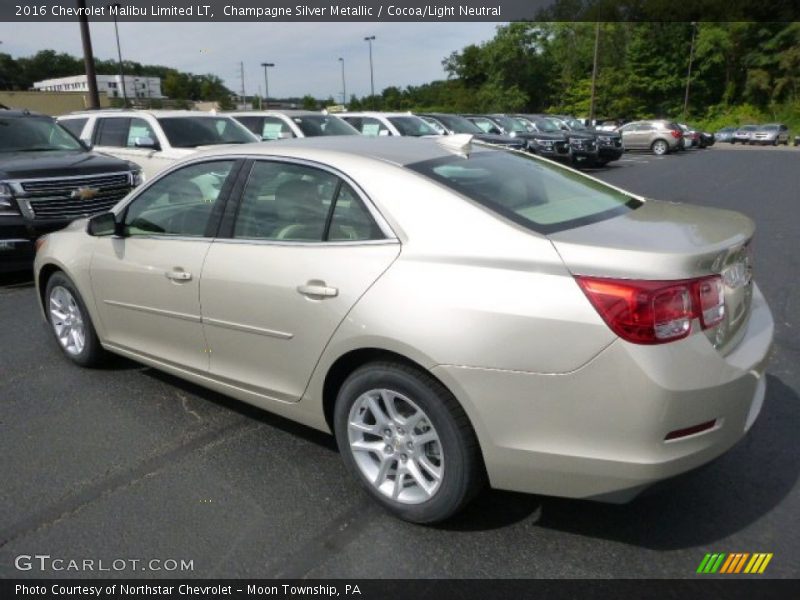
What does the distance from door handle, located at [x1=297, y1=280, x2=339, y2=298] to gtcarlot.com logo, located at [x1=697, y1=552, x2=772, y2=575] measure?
5.90ft

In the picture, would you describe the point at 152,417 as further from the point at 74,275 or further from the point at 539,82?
the point at 539,82

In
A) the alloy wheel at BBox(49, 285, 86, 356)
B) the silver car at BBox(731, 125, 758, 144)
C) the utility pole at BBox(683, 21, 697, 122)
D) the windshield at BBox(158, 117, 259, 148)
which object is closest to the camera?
the alloy wheel at BBox(49, 285, 86, 356)

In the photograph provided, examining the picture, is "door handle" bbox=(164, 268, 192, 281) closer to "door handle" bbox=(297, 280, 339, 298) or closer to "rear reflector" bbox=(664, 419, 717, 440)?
"door handle" bbox=(297, 280, 339, 298)

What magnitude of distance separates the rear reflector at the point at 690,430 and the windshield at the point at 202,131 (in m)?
8.58

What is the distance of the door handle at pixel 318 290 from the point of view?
2.77 metres

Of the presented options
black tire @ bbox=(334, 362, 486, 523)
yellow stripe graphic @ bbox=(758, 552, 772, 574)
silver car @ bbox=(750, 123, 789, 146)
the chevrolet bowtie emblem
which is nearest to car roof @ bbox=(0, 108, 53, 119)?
the chevrolet bowtie emblem

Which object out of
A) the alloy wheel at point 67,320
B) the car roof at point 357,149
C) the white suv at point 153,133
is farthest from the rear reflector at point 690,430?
the white suv at point 153,133

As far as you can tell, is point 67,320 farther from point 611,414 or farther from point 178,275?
point 611,414

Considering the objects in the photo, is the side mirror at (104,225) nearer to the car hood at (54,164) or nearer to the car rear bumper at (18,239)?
the car rear bumper at (18,239)

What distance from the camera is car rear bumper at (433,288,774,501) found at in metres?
2.18

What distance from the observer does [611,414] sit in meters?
2.22

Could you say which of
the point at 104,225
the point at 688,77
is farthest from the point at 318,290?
the point at 688,77

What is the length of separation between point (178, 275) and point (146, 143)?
7.06 m

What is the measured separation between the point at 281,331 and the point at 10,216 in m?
5.28
